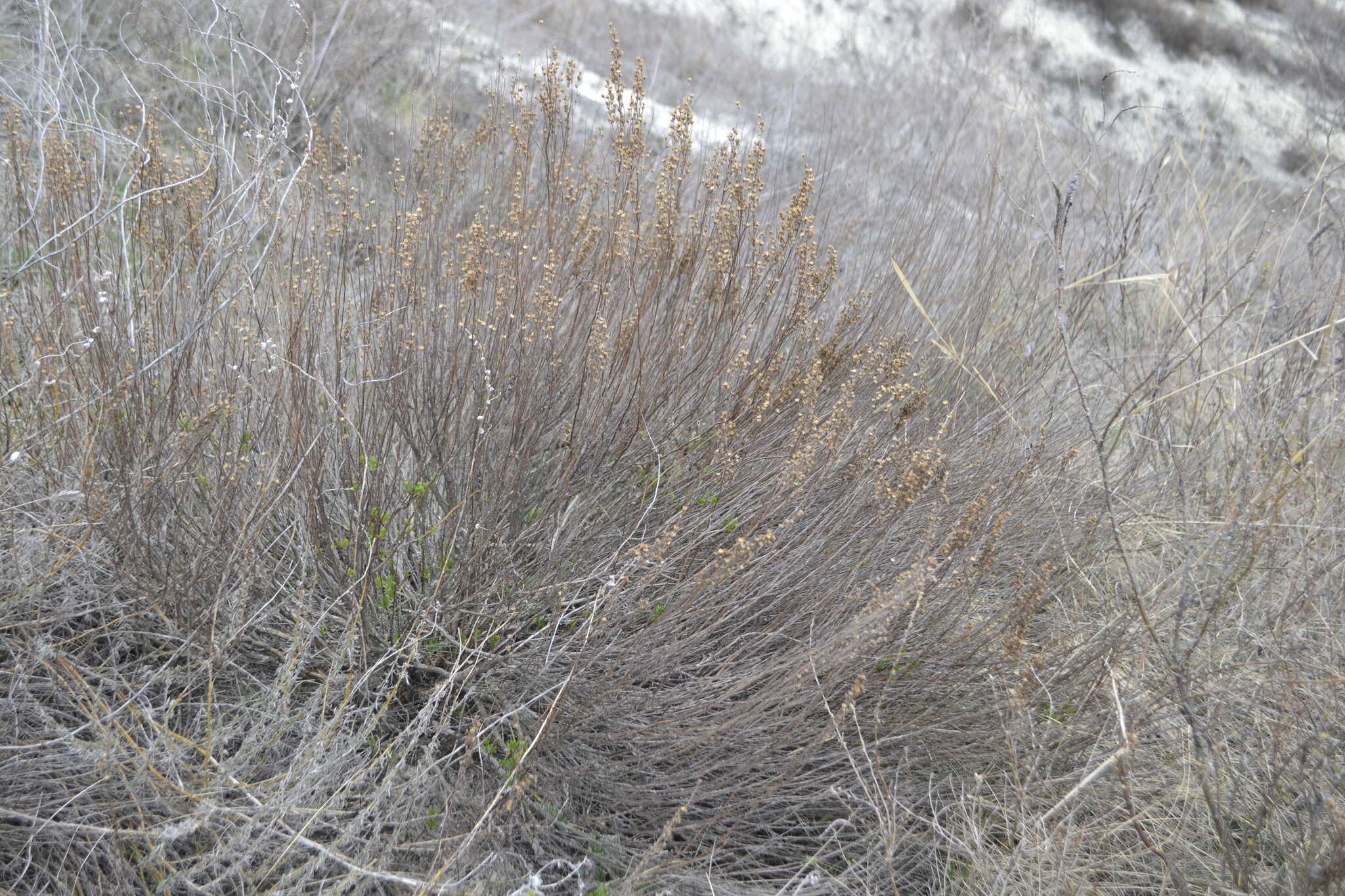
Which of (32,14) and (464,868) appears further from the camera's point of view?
(32,14)

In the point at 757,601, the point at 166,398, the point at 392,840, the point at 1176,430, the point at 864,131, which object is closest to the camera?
the point at 392,840

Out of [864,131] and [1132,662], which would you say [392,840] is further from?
[864,131]

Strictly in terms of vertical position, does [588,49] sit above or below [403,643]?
above

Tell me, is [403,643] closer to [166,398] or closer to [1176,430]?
[166,398]

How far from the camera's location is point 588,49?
24.2 feet

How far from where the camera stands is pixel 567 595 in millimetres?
2217

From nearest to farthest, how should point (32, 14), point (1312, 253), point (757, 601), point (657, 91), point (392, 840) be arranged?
point (392, 840) < point (757, 601) < point (1312, 253) < point (32, 14) < point (657, 91)

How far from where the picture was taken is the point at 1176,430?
3420mm

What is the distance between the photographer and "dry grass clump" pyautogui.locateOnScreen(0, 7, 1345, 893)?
172 cm

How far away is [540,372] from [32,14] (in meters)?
3.54

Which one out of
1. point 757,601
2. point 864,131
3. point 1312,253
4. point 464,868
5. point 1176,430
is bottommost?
point 464,868

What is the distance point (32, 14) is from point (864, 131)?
4.25 metres

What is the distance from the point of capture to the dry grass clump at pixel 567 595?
172cm

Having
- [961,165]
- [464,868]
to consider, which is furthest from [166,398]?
[961,165]
